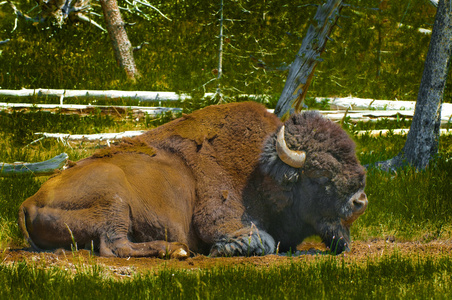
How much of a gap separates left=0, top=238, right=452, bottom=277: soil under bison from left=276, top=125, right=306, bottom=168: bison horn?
0.93 meters

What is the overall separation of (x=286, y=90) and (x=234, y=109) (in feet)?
8.30

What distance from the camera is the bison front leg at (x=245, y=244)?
17.1ft

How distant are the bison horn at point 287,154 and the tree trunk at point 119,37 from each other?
850 cm

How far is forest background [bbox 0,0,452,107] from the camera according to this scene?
11.2 m

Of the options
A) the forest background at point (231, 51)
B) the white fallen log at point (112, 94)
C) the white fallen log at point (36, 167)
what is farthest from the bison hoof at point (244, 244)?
the white fallen log at point (112, 94)

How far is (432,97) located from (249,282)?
17.0 ft

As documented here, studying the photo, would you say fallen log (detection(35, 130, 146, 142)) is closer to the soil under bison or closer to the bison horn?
the soil under bison

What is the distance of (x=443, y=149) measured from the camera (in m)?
9.73

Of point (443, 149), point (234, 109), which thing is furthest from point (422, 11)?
point (234, 109)

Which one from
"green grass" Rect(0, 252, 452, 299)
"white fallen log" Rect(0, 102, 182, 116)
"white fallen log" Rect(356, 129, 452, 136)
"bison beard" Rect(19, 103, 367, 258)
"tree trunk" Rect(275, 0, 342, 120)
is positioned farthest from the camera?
"white fallen log" Rect(356, 129, 452, 136)

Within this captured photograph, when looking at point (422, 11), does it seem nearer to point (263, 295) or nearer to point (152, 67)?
point (152, 67)

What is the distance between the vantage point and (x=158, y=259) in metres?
4.91

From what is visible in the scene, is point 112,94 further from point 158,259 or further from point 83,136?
point 158,259

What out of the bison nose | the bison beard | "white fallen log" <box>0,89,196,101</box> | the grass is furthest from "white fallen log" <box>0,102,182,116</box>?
the bison nose
